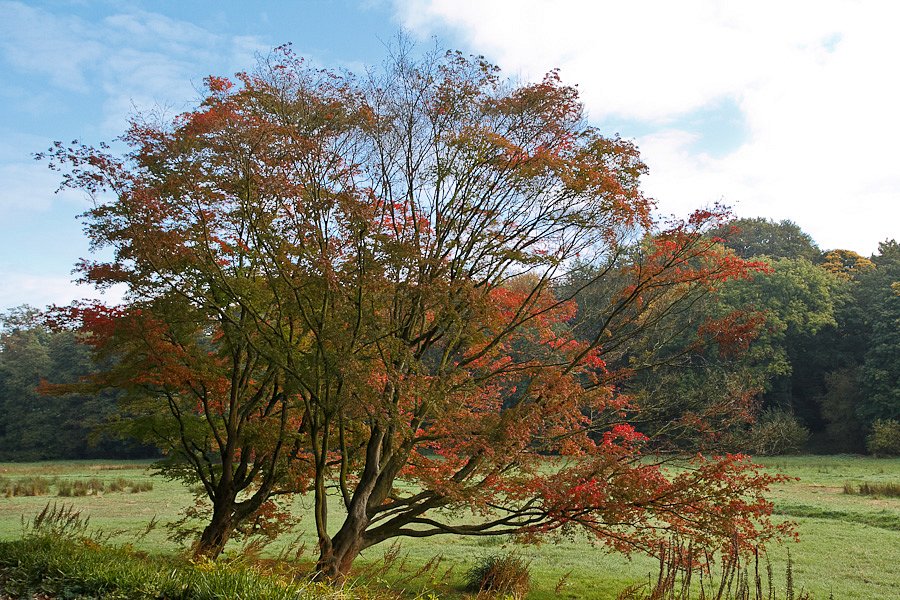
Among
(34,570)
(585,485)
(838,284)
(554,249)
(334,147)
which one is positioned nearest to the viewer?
(34,570)

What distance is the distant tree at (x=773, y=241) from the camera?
2105 inches

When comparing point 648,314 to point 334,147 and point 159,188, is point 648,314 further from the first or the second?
point 159,188

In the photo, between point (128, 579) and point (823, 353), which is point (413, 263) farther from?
point (823, 353)

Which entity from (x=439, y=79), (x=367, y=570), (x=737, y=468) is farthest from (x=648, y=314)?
(x=367, y=570)

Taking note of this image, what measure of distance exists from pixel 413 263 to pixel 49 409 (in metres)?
53.1

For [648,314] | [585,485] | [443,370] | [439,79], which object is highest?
[439,79]

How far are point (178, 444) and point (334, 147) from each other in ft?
20.0

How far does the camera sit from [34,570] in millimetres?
7484

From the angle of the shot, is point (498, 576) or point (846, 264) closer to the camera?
point (498, 576)

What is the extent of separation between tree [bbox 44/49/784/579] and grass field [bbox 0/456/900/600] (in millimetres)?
1490

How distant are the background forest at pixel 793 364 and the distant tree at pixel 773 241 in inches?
3.3

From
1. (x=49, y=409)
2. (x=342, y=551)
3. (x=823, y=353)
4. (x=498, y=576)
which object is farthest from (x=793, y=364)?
(x=49, y=409)

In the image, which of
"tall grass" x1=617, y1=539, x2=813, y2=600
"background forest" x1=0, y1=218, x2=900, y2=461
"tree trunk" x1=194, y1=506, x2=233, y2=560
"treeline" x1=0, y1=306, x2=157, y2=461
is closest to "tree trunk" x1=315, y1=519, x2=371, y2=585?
"tree trunk" x1=194, y1=506, x2=233, y2=560

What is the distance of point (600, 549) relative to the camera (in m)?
13.3
